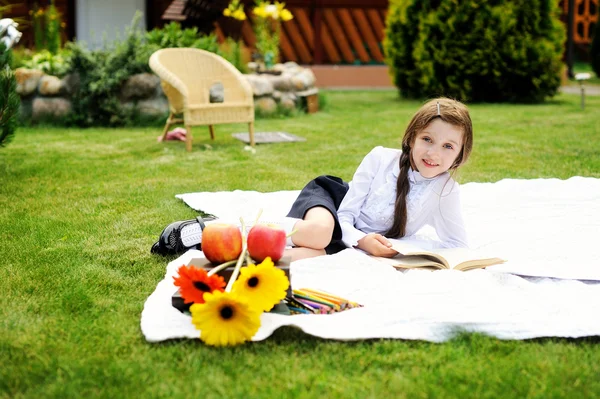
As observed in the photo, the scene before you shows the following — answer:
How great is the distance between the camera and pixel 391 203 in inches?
125

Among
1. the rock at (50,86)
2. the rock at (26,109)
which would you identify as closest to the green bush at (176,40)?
the rock at (50,86)

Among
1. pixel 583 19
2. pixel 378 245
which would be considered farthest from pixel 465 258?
pixel 583 19

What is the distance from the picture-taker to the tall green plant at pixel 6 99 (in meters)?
4.86

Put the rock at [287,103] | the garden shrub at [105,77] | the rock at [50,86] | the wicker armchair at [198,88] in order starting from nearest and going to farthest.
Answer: the wicker armchair at [198,88] → the garden shrub at [105,77] → the rock at [50,86] → the rock at [287,103]

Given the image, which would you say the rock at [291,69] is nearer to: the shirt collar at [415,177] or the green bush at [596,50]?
the shirt collar at [415,177]

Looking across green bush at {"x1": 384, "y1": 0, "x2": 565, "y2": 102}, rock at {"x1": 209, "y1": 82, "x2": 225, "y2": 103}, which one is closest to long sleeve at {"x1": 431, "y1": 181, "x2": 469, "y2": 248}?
rock at {"x1": 209, "y1": 82, "x2": 225, "y2": 103}

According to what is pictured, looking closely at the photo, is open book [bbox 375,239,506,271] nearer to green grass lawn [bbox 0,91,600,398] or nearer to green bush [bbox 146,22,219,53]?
green grass lawn [bbox 0,91,600,398]

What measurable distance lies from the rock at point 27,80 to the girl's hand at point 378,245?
20.0 ft

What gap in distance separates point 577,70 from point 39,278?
1539cm

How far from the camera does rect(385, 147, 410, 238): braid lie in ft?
10.2

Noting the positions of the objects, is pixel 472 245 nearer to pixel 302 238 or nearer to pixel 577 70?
pixel 302 238

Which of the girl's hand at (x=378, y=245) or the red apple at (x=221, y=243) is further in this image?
the girl's hand at (x=378, y=245)

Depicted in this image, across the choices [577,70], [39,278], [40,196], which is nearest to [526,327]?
[39,278]

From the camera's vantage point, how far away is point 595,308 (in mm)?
2496
